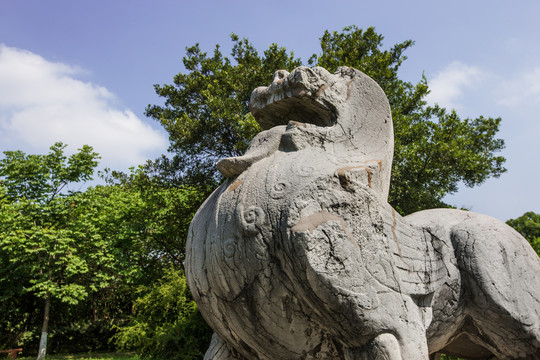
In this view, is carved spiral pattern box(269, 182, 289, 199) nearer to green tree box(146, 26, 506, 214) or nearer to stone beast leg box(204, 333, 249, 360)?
stone beast leg box(204, 333, 249, 360)

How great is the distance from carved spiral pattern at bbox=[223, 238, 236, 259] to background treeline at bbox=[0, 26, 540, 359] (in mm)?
7882

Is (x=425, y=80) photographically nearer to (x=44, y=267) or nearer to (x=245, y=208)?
(x=245, y=208)

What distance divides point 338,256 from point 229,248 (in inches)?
20.6

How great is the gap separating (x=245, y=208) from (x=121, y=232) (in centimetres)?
1348

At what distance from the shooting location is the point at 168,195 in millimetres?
14938

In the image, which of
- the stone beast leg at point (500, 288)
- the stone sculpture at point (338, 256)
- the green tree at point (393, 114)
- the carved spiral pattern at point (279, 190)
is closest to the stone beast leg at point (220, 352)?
the stone sculpture at point (338, 256)

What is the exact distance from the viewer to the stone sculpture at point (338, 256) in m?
1.98

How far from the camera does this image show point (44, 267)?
41.5ft

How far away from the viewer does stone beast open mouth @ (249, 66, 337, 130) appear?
2518 mm

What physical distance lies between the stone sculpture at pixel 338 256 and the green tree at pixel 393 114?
7.27 m

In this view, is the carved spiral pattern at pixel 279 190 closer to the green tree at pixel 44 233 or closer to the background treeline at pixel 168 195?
the background treeline at pixel 168 195

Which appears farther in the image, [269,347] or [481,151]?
[481,151]

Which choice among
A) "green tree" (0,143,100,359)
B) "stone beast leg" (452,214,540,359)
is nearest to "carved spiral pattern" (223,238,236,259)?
"stone beast leg" (452,214,540,359)

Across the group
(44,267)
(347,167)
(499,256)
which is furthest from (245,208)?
(44,267)
